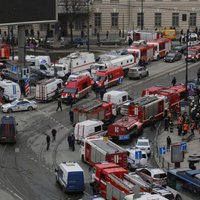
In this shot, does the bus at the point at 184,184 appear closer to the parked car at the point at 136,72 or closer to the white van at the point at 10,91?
the white van at the point at 10,91

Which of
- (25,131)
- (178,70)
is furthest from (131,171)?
(178,70)

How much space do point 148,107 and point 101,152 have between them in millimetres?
13139

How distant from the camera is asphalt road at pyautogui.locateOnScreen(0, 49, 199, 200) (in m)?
47.1

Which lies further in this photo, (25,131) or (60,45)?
(60,45)

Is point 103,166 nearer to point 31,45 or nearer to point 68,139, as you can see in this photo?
point 68,139

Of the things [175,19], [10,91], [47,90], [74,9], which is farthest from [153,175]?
[175,19]

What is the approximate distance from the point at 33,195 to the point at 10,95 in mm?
25864

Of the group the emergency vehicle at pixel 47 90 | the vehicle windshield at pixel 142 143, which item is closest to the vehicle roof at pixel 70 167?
the vehicle windshield at pixel 142 143

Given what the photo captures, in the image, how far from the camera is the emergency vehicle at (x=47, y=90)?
232ft

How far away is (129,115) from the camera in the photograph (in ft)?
205

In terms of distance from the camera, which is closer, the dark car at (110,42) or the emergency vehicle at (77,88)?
the emergency vehicle at (77,88)

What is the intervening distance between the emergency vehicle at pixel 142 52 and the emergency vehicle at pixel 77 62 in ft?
16.1

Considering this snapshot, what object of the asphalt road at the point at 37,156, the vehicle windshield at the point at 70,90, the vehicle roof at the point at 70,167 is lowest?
the asphalt road at the point at 37,156

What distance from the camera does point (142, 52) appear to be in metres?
88.1
